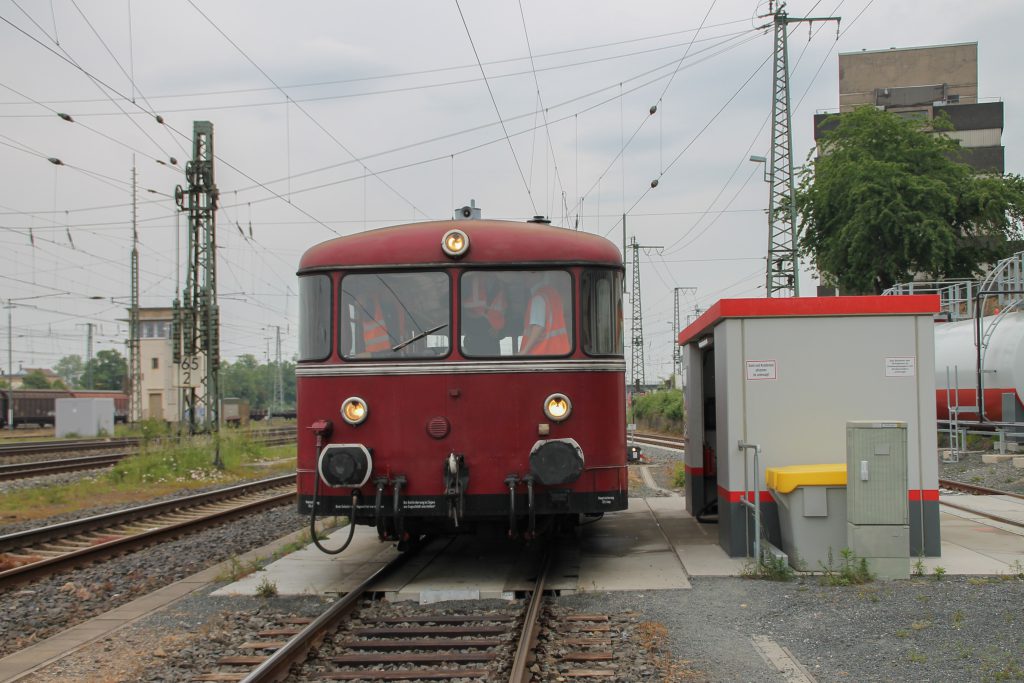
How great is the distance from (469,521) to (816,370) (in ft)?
11.6

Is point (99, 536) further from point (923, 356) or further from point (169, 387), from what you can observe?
point (169, 387)

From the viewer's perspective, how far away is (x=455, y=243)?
819cm

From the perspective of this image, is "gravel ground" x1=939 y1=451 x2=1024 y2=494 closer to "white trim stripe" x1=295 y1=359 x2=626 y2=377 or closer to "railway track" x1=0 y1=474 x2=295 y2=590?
"white trim stripe" x1=295 y1=359 x2=626 y2=377

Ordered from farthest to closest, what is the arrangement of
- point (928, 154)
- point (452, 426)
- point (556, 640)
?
point (928, 154) → point (452, 426) → point (556, 640)

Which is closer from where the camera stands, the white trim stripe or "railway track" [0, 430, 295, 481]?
the white trim stripe

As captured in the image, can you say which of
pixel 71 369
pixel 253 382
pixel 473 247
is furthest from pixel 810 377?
pixel 71 369

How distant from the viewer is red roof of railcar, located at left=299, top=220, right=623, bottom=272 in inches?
323

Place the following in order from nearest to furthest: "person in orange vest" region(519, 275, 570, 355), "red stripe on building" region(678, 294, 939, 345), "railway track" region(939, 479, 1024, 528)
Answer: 1. "person in orange vest" region(519, 275, 570, 355)
2. "red stripe on building" region(678, 294, 939, 345)
3. "railway track" region(939, 479, 1024, 528)

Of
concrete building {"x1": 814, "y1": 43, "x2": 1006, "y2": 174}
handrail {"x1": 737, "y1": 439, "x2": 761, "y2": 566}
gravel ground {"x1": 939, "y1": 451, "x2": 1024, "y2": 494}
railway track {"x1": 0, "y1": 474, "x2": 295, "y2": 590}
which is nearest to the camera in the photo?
handrail {"x1": 737, "y1": 439, "x2": 761, "y2": 566}

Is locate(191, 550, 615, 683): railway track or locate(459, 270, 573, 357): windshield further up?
locate(459, 270, 573, 357): windshield

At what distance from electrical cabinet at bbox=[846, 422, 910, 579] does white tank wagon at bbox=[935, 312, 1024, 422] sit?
14286 mm

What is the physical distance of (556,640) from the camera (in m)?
6.54

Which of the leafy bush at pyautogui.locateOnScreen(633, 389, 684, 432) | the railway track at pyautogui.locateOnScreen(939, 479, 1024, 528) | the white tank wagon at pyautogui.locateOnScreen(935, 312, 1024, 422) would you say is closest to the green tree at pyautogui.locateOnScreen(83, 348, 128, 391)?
the leafy bush at pyautogui.locateOnScreen(633, 389, 684, 432)

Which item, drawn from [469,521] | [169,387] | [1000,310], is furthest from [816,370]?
[169,387]
